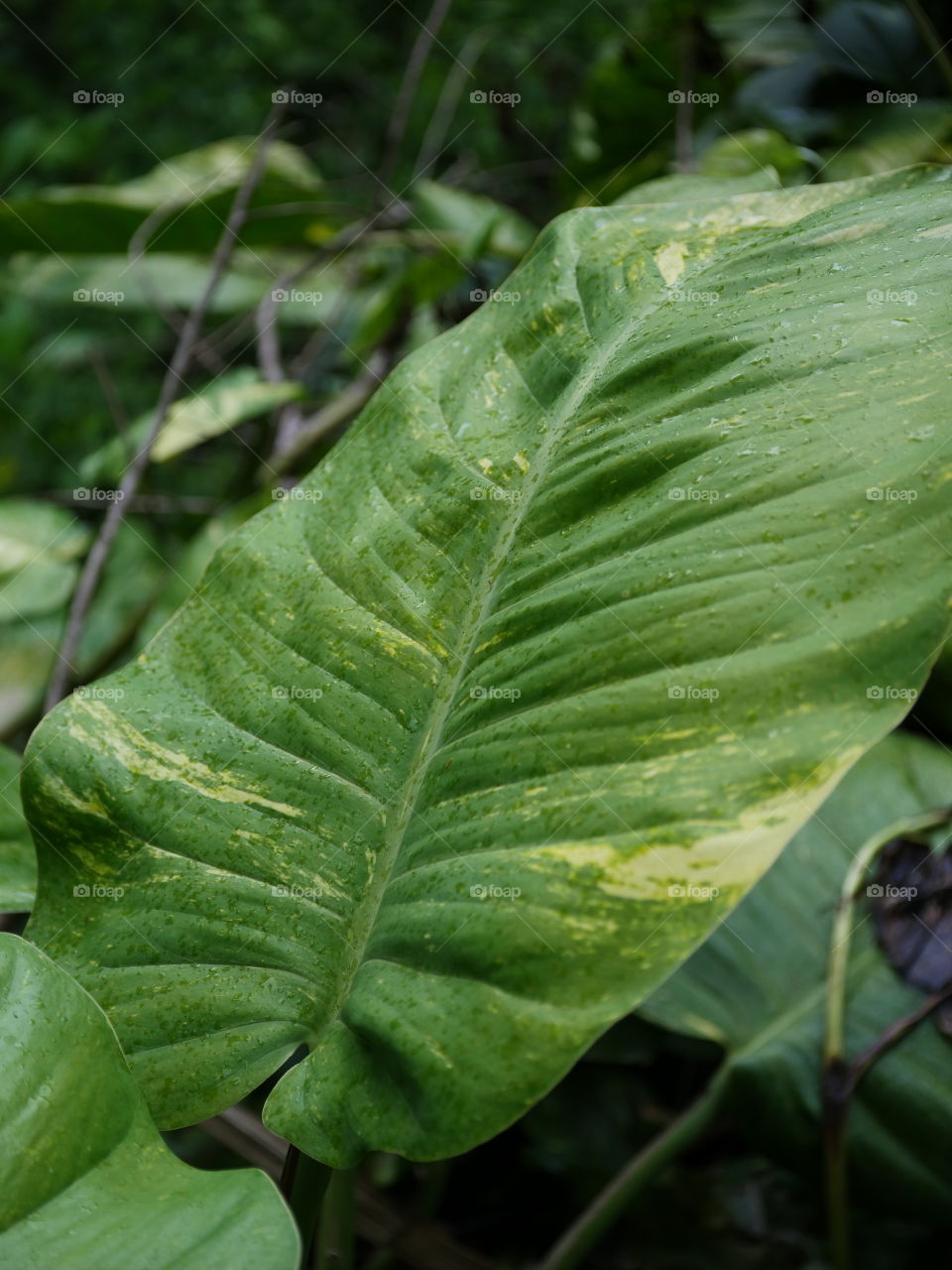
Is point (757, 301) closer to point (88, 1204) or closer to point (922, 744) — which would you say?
point (88, 1204)

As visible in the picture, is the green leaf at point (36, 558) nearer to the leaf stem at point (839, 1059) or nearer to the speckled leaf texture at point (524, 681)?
the speckled leaf texture at point (524, 681)

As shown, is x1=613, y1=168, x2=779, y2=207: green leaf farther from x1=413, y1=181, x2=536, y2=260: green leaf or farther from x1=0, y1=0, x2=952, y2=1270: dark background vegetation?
x1=413, y1=181, x2=536, y2=260: green leaf

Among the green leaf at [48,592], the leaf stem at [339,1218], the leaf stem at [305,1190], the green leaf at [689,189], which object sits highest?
the green leaf at [689,189]

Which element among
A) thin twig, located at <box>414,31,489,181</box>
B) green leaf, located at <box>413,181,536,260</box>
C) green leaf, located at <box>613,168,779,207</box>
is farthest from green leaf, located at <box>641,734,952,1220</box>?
thin twig, located at <box>414,31,489,181</box>

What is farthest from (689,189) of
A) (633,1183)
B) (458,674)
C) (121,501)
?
(633,1183)

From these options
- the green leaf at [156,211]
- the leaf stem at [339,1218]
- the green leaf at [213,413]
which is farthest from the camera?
the green leaf at [156,211]

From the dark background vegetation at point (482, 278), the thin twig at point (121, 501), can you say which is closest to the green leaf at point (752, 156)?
the dark background vegetation at point (482, 278)

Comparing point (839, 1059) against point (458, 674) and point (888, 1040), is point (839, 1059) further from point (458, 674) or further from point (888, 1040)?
point (458, 674)
